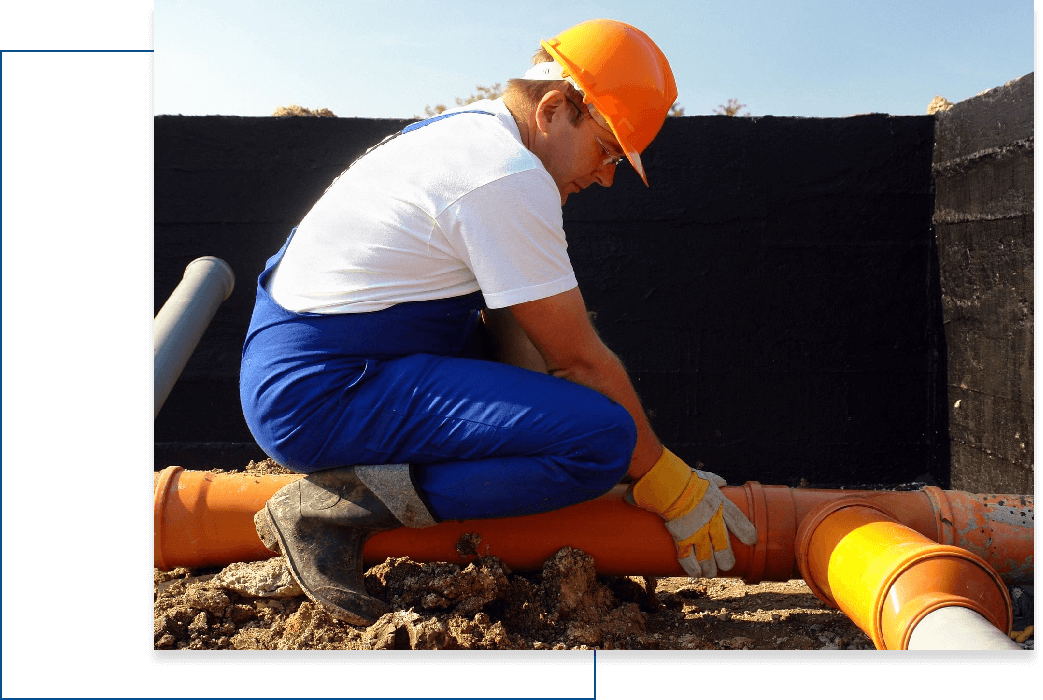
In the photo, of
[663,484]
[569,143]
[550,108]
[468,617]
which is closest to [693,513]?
[663,484]

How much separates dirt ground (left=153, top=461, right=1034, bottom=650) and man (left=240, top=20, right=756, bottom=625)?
12cm

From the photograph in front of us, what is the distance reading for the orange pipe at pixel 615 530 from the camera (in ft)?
7.52

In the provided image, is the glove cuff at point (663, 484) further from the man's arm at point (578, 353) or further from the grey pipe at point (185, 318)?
the grey pipe at point (185, 318)

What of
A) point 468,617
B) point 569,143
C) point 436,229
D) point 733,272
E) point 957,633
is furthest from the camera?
point 733,272

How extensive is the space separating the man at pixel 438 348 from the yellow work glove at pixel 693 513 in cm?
2

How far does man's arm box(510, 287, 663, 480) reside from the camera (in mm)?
2053

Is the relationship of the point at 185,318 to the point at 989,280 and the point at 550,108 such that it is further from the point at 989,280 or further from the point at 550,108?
the point at 989,280

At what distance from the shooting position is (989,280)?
125 inches

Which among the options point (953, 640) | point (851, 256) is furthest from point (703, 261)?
point (953, 640)

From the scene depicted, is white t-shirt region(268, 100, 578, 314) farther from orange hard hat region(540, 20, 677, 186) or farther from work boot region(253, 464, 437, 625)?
work boot region(253, 464, 437, 625)

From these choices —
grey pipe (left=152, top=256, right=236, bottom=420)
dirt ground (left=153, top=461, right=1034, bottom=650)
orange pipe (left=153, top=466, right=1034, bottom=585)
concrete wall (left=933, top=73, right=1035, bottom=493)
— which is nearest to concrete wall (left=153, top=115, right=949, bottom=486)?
concrete wall (left=933, top=73, right=1035, bottom=493)

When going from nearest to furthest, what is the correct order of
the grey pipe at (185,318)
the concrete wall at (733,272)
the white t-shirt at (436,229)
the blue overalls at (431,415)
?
the white t-shirt at (436,229)
the blue overalls at (431,415)
the grey pipe at (185,318)
the concrete wall at (733,272)

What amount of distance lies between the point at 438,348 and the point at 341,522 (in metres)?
0.55

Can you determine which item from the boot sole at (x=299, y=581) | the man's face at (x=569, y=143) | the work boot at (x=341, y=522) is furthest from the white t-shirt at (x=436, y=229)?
the boot sole at (x=299, y=581)
